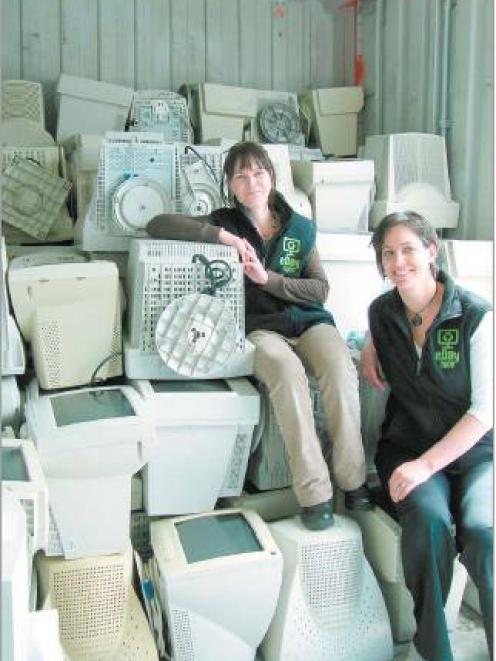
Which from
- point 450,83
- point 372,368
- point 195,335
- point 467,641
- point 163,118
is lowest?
point 467,641

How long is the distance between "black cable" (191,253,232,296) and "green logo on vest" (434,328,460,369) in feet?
2.07

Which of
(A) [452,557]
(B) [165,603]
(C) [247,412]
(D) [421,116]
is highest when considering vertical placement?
(D) [421,116]

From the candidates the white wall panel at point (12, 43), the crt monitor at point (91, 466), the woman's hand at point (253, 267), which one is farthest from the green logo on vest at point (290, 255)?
the white wall panel at point (12, 43)

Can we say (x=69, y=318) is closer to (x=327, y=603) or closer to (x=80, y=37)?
(x=327, y=603)

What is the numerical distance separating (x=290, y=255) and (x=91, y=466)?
3.16 ft

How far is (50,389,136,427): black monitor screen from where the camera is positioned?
6.79 ft

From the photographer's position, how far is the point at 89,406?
2141 mm

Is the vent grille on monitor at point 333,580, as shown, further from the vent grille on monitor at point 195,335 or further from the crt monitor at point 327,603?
the vent grille on monitor at point 195,335

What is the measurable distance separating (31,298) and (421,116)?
6.79 ft

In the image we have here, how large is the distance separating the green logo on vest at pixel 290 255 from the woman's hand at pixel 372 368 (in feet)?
1.23

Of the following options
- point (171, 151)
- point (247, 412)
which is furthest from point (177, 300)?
point (171, 151)

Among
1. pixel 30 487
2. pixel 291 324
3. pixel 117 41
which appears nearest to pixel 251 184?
pixel 291 324

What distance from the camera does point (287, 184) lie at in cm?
313

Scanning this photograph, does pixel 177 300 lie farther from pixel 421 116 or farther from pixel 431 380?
pixel 421 116
